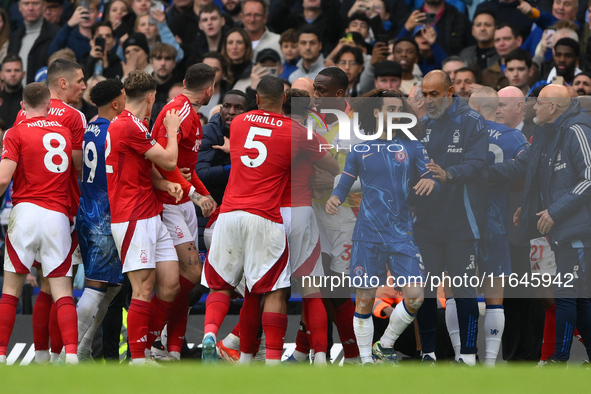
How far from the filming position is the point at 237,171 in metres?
7.36

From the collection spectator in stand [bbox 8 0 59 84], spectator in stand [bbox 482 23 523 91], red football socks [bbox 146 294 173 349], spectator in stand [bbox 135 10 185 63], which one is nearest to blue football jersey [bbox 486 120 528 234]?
red football socks [bbox 146 294 173 349]

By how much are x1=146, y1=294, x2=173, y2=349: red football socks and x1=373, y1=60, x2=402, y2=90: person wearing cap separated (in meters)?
4.15

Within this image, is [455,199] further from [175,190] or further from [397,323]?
[175,190]

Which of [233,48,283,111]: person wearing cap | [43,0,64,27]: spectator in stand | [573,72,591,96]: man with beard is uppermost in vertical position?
[43,0,64,27]: spectator in stand

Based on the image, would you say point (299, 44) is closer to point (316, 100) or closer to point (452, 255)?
point (316, 100)

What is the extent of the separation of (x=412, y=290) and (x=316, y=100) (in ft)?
6.25

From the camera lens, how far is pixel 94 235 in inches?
306

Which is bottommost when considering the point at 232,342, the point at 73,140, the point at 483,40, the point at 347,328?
the point at 232,342

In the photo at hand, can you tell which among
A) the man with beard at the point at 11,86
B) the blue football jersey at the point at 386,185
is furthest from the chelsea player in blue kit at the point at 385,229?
the man with beard at the point at 11,86

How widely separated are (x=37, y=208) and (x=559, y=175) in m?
4.39

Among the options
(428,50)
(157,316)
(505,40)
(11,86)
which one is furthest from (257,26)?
(157,316)

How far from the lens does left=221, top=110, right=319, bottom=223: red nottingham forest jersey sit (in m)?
7.28

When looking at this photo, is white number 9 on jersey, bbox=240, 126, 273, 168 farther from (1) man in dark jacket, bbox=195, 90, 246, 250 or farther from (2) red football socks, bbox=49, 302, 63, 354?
(2) red football socks, bbox=49, 302, 63, 354

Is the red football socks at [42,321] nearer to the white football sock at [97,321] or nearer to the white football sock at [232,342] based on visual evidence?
the white football sock at [97,321]
